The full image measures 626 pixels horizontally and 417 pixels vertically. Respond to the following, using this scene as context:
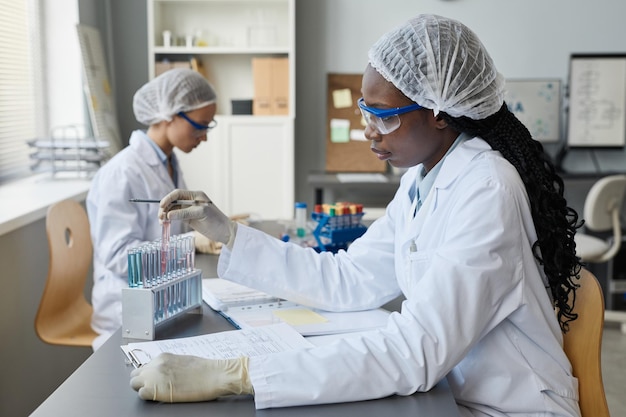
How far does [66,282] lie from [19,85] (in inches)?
62.2

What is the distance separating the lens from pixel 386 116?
146 cm

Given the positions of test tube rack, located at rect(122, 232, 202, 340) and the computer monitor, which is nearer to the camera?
test tube rack, located at rect(122, 232, 202, 340)

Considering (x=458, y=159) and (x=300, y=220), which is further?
(x=300, y=220)

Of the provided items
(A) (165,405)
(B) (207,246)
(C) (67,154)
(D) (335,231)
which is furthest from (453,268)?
(C) (67,154)

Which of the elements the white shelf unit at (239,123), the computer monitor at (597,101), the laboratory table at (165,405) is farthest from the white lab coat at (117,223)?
the computer monitor at (597,101)

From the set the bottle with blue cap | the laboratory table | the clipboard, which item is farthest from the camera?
the bottle with blue cap

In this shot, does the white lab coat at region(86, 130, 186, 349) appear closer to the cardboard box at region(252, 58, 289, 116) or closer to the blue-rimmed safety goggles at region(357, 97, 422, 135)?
the blue-rimmed safety goggles at region(357, 97, 422, 135)

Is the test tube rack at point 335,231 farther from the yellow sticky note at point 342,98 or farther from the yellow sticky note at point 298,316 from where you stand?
the yellow sticky note at point 342,98

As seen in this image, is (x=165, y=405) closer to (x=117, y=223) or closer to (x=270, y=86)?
(x=117, y=223)

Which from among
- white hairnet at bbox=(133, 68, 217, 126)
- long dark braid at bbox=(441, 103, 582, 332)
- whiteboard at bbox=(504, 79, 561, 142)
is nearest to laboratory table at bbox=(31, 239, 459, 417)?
long dark braid at bbox=(441, 103, 582, 332)

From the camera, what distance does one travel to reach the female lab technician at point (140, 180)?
2.36 metres

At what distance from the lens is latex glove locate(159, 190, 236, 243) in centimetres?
162

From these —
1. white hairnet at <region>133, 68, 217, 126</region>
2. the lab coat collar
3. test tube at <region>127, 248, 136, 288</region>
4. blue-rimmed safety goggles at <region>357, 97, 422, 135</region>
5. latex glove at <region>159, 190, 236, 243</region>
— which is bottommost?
test tube at <region>127, 248, 136, 288</region>

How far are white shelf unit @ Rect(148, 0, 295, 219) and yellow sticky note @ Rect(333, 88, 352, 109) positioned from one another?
381 millimetres
